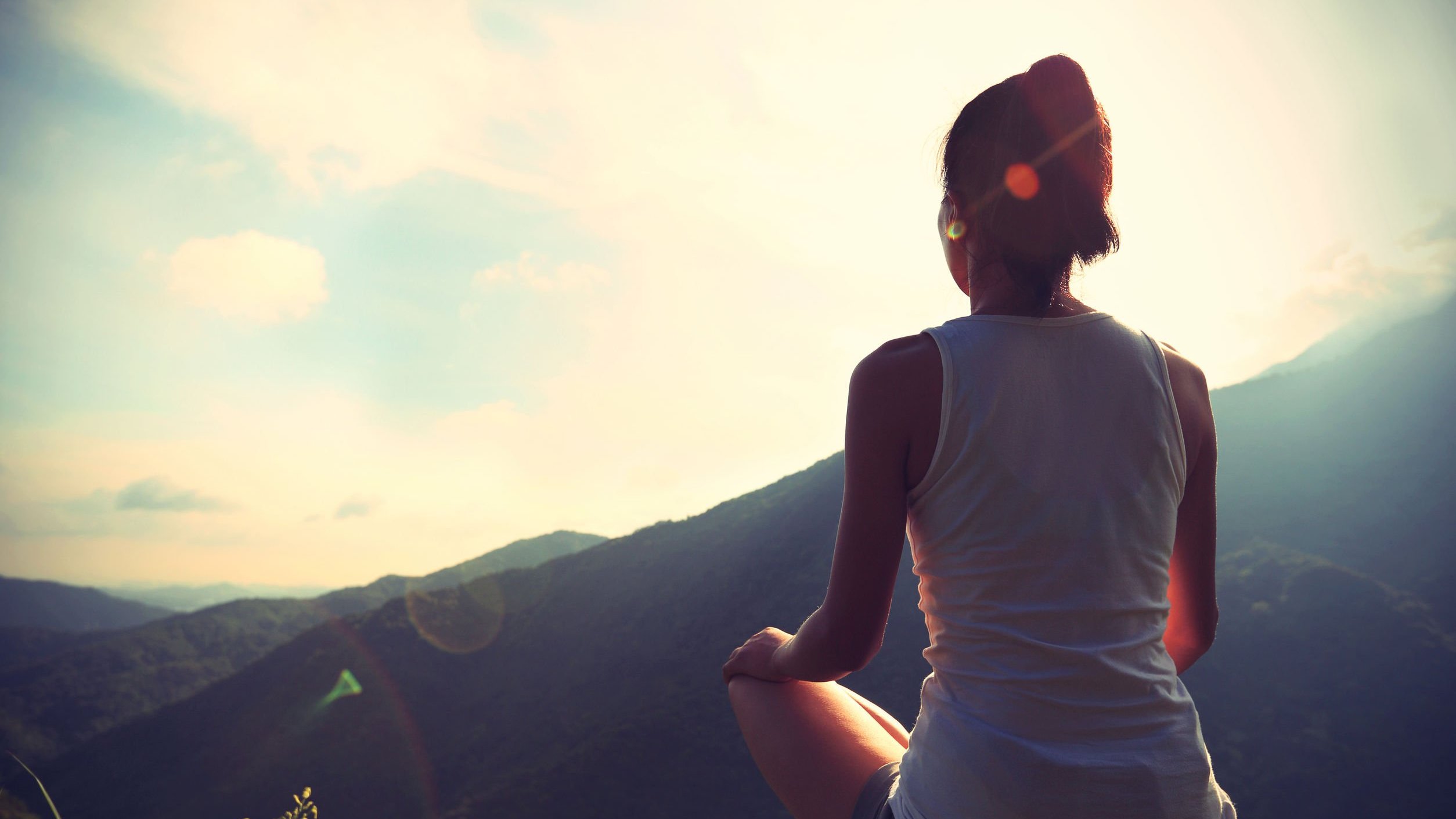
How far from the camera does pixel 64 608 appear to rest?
8344cm

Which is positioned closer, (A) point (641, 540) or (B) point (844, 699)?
(B) point (844, 699)

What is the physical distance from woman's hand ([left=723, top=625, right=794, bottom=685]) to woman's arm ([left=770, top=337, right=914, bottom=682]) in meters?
0.17

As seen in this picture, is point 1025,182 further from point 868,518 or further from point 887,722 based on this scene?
point 887,722

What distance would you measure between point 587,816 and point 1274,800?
40.6 ft

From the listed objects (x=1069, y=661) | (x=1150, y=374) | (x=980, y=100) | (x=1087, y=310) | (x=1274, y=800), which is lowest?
(x=1274, y=800)

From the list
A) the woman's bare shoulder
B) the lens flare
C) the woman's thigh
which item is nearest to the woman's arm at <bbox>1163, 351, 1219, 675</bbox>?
the woman's bare shoulder

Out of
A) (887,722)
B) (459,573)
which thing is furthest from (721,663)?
(459,573)

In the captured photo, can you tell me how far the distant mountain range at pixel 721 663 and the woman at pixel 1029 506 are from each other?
46.0 feet

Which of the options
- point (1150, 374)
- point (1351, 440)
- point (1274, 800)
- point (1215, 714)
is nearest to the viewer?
point (1150, 374)

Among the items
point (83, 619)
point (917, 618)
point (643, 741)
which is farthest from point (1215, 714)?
point (83, 619)

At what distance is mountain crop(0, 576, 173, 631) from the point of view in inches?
3135

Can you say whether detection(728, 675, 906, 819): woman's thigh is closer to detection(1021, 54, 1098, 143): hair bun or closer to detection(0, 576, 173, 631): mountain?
detection(1021, 54, 1098, 143): hair bun

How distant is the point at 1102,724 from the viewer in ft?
3.00

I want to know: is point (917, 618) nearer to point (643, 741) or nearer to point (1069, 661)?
point (643, 741)
